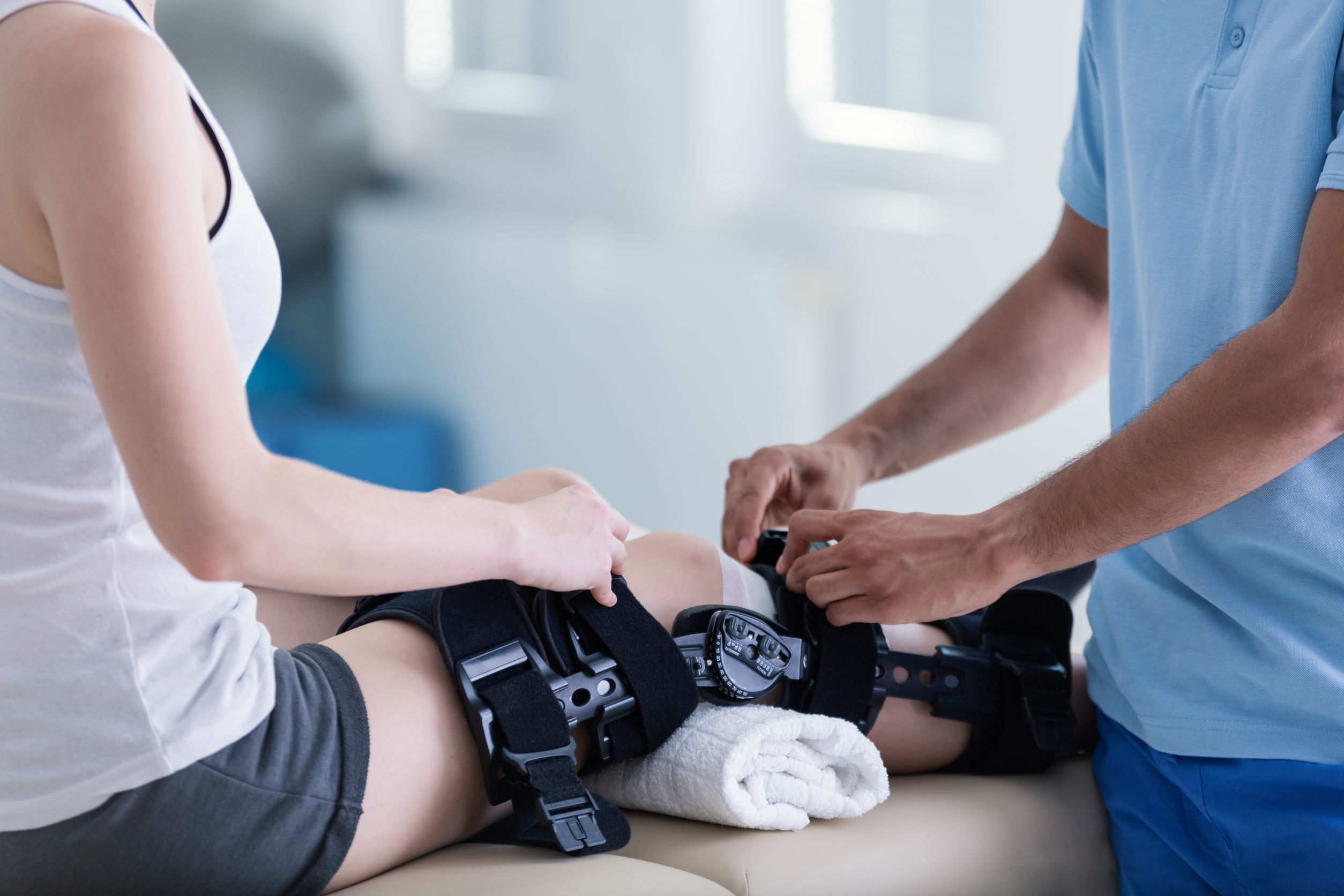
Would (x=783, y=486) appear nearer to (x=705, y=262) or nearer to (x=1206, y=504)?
(x=1206, y=504)

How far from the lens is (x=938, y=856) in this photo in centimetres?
91

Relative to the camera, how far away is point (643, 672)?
0.89 meters

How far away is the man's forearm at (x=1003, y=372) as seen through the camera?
133 centimetres

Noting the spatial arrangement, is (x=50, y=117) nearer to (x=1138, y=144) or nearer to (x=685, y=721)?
(x=685, y=721)

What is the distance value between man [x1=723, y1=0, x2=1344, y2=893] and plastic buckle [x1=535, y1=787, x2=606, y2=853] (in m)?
0.28

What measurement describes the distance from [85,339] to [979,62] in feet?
7.44

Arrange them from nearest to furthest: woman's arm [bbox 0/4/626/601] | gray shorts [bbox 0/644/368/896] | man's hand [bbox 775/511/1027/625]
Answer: woman's arm [bbox 0/4/626/601] < gray shorts [bbox 0/644/368/896] < man's hand [bbox 775/511/1027/625]

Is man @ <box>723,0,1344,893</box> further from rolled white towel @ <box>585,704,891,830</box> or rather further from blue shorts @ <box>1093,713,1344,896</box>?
rolled white towel @ <box>585,704,891,830</box>

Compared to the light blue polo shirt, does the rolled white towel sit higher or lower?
lower

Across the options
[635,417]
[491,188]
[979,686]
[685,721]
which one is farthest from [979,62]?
[685,721]

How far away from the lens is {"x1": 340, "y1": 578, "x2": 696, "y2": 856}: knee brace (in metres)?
0.83

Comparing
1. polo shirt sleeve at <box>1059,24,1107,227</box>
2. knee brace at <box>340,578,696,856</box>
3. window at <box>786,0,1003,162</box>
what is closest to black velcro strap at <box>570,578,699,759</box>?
knee brace at <box>340,578,696,856</box>

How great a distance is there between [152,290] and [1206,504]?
2.36 feet

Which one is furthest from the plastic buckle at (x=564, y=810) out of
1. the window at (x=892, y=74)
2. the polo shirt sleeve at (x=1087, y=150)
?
the window at (x=892, y=74)
